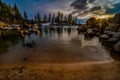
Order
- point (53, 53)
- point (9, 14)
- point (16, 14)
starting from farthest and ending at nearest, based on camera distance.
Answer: point (16, 14)
point (9, 14)
point (53, 53)

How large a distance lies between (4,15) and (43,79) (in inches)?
3995

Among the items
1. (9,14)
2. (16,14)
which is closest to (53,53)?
(9,14)

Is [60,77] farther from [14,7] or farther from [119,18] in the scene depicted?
[14,7]

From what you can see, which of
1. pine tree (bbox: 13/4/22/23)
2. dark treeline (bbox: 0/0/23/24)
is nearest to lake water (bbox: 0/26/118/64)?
dark treeline (bbox: 0/0/23/24)

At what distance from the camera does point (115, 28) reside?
4319cm

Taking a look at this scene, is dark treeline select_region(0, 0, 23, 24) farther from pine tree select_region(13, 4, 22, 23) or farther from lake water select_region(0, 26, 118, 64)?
lake water select_region(0, 26, 118, 64)

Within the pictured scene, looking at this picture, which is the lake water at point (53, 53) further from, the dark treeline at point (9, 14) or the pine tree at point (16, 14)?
the pine tree at point (16, 14)

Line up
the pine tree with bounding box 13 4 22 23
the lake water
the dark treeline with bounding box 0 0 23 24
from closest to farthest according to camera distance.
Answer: the lake water
the dark treeline with bounding box 0 0 23 24
the pine tree with bounding box 13 4 22 23

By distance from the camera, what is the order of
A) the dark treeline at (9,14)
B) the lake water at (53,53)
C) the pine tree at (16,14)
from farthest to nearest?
the pine tree at (16,14) < the dark treeline at (9,14) < the lake water at (53,53)

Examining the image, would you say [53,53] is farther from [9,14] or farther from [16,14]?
[16,14]

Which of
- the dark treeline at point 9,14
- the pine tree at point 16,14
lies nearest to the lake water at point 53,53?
the dark treeline at point 9,14

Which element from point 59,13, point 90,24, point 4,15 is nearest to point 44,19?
point 59,13

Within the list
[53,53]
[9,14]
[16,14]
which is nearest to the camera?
[53,53]

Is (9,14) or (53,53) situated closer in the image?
(53,53)
